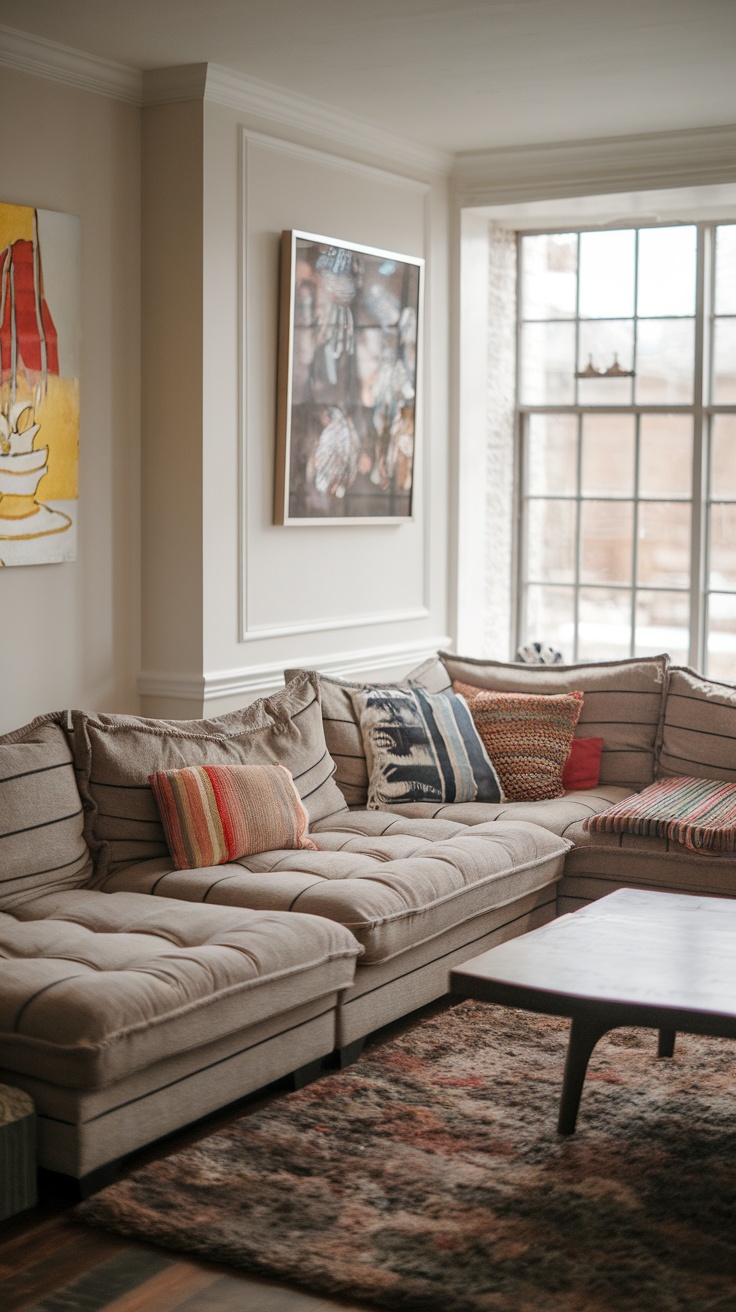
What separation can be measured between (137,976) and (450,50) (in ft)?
9.63

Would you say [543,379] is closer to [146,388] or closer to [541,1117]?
[146,388]

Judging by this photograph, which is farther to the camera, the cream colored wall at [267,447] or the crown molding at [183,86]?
the cream colored wall at [267,447]

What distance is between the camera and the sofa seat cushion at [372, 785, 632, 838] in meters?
4.36

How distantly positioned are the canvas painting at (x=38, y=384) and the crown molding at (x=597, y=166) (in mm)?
2066

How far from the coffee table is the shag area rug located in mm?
191

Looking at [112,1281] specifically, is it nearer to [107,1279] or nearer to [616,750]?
[107,1279]

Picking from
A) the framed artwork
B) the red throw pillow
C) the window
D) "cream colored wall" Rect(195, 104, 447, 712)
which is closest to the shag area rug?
the red throw pillow

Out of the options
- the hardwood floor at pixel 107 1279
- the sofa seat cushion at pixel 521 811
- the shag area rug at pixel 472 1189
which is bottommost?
the hardwood floor at pixel 107 1279

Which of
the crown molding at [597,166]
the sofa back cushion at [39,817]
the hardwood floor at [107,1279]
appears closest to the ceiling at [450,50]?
the crown molding at [597,166]

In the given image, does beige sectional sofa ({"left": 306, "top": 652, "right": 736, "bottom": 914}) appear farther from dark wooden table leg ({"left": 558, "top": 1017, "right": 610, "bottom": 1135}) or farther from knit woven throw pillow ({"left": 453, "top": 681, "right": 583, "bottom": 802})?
dark wooden table leg ({"left": 558, "top": 1017, "right": 610, "bottom": 1135})

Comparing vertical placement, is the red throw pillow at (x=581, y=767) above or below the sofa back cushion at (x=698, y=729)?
below

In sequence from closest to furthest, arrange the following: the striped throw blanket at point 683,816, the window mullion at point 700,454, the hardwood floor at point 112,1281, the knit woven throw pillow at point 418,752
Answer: the hardwood floor at point 112,1281, the striped throw blanket at point 683,816, the knit woven throw pillow at point 418,752, the window mullion at point 700,454

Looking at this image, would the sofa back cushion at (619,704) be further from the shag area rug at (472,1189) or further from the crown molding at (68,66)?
the crown molding at (68,66)

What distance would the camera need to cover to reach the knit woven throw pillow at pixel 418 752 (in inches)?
177
